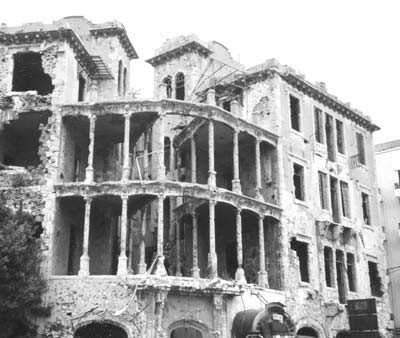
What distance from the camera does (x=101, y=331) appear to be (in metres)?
23.6

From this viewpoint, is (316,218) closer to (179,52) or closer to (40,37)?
(179,52)

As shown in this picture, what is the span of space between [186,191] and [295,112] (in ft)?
29.4

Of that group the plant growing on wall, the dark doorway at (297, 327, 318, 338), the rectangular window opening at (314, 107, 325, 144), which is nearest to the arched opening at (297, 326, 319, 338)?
the dark doorway at (297, 327, 318, 338)

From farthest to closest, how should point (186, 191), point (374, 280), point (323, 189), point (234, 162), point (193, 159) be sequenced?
point (374, 280)
point (323, 189)
point (193, 159)
point (234, 162)
point (186, 191)

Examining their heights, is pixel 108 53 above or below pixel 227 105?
above

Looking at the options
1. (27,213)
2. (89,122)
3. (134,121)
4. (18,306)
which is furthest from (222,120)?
(18,306)

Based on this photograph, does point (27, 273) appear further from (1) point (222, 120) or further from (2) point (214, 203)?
(1) point (222, 120)

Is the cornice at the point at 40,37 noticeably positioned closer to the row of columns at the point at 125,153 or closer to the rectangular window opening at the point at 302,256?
the row of columns at the point at 125,153

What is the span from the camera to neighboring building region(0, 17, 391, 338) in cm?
2370

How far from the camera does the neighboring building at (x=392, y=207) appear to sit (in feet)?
115

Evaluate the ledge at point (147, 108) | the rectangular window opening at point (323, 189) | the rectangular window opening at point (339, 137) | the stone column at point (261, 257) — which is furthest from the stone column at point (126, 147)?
the rectangular window opening at point (339, 137)

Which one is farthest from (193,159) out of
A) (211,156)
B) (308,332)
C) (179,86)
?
(308,332)

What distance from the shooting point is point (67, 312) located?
2283 centimetres

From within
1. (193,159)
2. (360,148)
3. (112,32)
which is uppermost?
(112,32)
